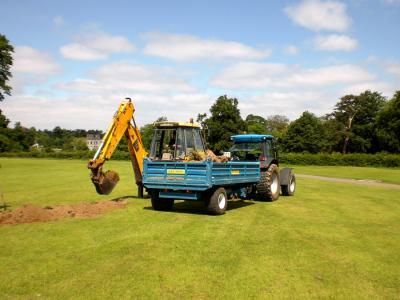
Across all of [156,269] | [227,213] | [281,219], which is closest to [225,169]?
[227,213]

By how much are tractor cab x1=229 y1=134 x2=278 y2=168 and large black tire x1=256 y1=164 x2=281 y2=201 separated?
40 centimetres

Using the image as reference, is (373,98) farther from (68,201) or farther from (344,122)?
(68,201)

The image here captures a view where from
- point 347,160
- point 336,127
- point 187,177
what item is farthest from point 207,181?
point 336,127

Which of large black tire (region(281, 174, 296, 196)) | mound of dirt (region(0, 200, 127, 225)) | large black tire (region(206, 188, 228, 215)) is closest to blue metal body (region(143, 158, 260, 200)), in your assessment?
large black tire (region(206, 188, 228, 215))

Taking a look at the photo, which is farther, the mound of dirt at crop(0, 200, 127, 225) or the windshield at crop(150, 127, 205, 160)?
the windshield at crop(150, 127, 205, 160)

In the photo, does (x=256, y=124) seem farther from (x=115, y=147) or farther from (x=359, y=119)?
(x=115, y=147)

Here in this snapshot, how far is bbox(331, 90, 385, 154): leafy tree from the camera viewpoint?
276 feet

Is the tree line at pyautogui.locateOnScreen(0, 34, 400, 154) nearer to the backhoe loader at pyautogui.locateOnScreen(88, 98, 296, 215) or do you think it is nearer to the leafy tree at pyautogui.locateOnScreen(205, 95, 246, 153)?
the leafy tree at pyautogui.locateOnScreen(205, 95, 246, 153)

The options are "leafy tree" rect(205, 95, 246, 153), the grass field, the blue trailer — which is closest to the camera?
the grass field

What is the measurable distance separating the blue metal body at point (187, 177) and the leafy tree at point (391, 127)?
67208mm

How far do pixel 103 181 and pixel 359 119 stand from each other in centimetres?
8478

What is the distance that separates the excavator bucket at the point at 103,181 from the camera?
13.1 metres

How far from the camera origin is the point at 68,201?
52.6 feet

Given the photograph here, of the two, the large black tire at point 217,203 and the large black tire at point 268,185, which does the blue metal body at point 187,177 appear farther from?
the large black tire at point 268,185
